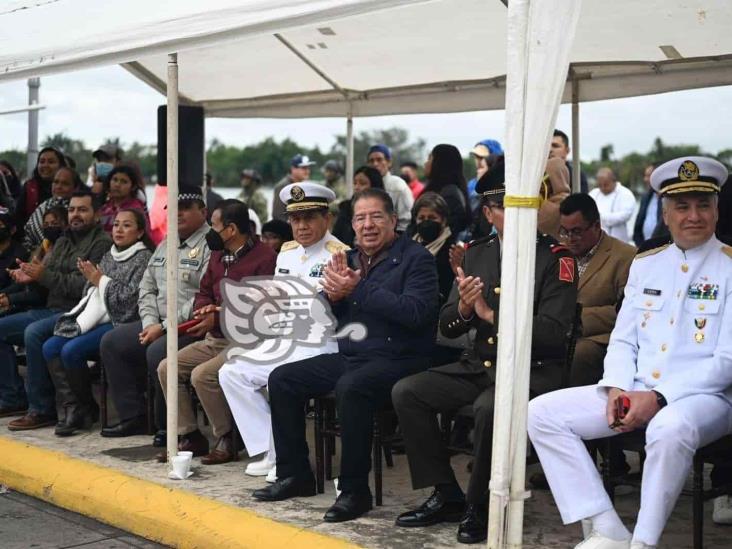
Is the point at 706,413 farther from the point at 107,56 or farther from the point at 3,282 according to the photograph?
the point at 3,282

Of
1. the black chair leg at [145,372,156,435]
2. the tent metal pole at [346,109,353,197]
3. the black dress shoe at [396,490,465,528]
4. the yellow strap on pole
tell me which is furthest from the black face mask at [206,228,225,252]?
the tent metal pole at [346,109,353,197]

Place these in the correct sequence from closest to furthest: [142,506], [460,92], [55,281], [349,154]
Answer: [142,506], [55,281], [460,92], [349,154]

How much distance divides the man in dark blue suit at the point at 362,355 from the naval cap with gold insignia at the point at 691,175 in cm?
138

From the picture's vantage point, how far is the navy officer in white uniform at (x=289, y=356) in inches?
241

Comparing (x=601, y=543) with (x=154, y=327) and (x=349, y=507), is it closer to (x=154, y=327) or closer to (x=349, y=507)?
(x=349, y=507)

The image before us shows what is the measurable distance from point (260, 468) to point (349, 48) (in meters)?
3.40

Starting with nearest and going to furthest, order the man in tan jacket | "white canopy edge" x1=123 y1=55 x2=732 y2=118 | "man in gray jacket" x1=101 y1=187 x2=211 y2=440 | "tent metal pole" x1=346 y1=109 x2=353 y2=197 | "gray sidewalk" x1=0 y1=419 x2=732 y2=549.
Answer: "gray sidewalk" x1=0 y1=419 x2=732 y2=549, the man in tan jacket, "man in gray jacket" x1=101 y1=187 x2=211 y2=440, "white canopy edge" x1=123 y1=55 x2=732 y2=118, "tent metal pole" x1=346 y1=109 x2=353 y2=197

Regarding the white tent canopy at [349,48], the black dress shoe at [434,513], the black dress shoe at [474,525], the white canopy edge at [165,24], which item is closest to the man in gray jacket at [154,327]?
the white tent canopy at [349,48]

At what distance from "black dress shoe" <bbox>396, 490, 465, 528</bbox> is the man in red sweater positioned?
1724 millimetres

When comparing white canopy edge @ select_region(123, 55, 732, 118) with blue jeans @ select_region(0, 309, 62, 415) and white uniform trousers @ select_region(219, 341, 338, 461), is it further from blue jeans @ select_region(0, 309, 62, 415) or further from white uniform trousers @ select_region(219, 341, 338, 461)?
white uniform trousers @ select_region(219, 341, 338, 461)

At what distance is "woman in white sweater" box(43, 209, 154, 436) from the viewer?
24.0 ft

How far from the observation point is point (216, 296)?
6.69 m

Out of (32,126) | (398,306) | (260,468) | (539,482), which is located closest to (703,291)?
(398,306)

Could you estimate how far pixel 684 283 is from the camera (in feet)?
14.7
